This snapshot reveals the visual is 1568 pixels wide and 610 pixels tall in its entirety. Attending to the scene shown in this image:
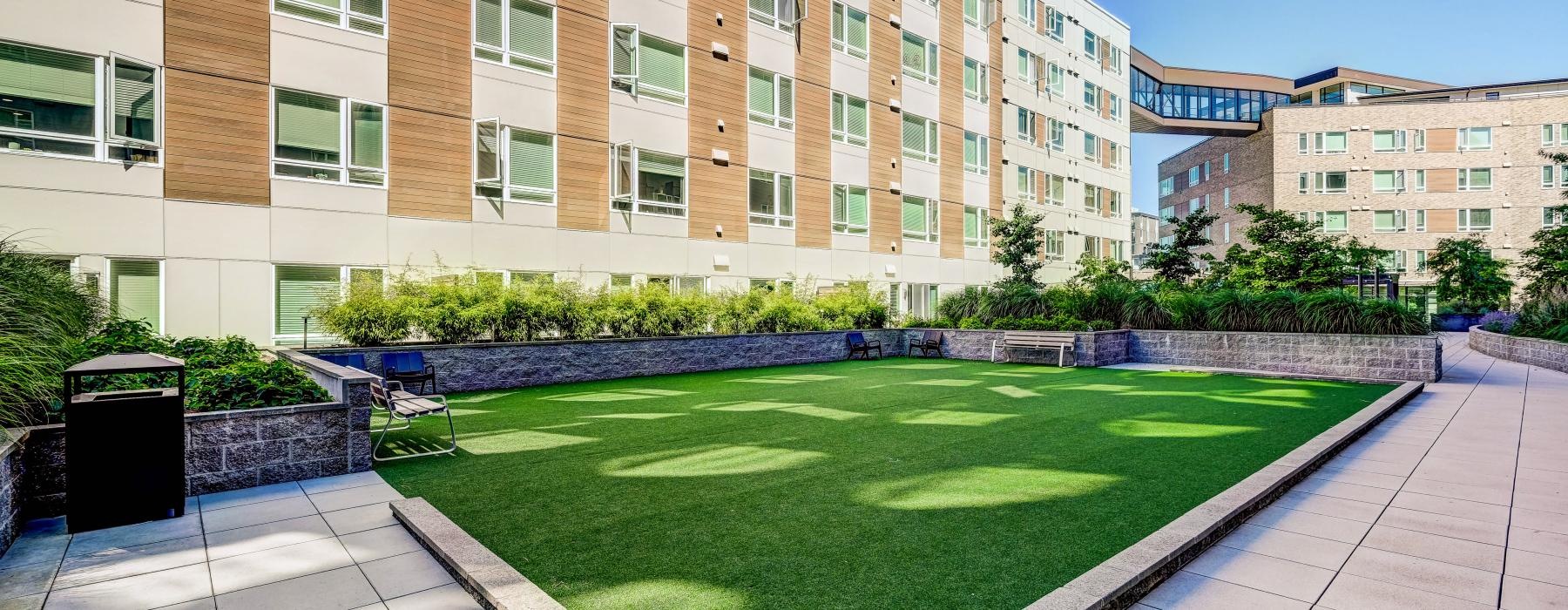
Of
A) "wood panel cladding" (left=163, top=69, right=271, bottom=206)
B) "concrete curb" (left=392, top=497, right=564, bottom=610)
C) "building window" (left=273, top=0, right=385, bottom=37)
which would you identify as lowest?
"concrete curb" (left=392, top=497, right=564, bottom=610)

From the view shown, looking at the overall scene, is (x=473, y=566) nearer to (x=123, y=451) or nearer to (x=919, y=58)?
(x=123, y=451)

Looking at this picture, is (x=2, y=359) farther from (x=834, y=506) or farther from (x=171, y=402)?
(x=834, y=506)

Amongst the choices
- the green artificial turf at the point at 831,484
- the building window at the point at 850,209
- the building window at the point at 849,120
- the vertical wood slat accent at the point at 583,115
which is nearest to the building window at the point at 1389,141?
the building window at the point at 849,120

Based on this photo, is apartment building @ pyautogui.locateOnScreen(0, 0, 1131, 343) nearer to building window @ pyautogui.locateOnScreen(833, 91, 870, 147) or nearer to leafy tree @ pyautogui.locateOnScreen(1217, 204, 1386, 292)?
building window @ pyautogui.locateOnScreen(833, 91, 870, 147)

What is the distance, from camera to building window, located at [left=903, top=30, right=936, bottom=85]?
88.9ft

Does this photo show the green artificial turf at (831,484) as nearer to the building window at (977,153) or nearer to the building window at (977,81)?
the building window at (977,153)

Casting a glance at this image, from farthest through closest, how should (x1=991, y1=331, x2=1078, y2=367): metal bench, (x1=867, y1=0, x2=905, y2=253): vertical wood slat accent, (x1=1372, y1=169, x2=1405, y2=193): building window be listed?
(x1=1372, y1=169, x2=1405, y2=193): building window, (x1=867, y1=0, x2=905, y2=253): vertical wood slat accent, (x1=991, y1=331, x2=1078, y2=367): metal bench

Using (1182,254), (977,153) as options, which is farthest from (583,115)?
(1182,254)

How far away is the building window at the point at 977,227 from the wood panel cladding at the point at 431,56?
19408 mm

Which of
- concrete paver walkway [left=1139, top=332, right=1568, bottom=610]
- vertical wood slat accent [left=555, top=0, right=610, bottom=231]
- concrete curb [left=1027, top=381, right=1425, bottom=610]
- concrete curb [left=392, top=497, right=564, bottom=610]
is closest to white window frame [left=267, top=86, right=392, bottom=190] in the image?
vertical wood slat accent [left=555, top=0, right=610, bottom=231]

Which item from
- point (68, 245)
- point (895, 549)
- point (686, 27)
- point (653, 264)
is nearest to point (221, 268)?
point (68, 245)

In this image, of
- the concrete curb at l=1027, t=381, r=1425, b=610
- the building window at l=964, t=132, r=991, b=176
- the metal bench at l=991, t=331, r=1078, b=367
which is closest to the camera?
the concrete curb at l=1027, t=381, r=1425, b=610

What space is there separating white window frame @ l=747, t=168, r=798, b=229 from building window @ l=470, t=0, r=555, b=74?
663 centimetres

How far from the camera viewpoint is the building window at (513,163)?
53.7 ft
